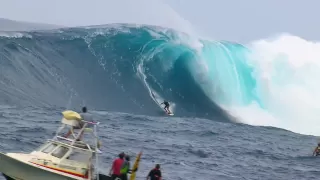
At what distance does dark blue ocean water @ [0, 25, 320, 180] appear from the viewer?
26.2 meters

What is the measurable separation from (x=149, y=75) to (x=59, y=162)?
26932mm

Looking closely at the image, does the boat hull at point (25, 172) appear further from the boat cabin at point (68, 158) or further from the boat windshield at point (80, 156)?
the boat windshield at point (80, 156)

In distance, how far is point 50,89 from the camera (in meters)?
37.4

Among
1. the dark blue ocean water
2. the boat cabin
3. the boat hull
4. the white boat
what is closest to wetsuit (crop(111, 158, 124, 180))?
the white boat

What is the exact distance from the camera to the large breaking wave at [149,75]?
1505 inches

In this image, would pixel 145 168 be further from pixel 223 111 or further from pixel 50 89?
pixel 223 111

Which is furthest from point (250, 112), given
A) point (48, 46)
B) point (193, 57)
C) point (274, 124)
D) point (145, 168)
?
point (145, 168)

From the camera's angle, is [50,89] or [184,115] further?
[184,115]

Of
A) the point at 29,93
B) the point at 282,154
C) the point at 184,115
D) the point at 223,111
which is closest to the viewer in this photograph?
the point at 282,154

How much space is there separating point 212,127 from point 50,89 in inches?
366

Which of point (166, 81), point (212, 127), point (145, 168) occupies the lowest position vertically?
point (145, 168)

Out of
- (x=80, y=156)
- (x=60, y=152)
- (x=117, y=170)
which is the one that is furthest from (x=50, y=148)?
(x=117, y=170)

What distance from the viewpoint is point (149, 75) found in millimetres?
44469

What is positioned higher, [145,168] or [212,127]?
[212,127]
